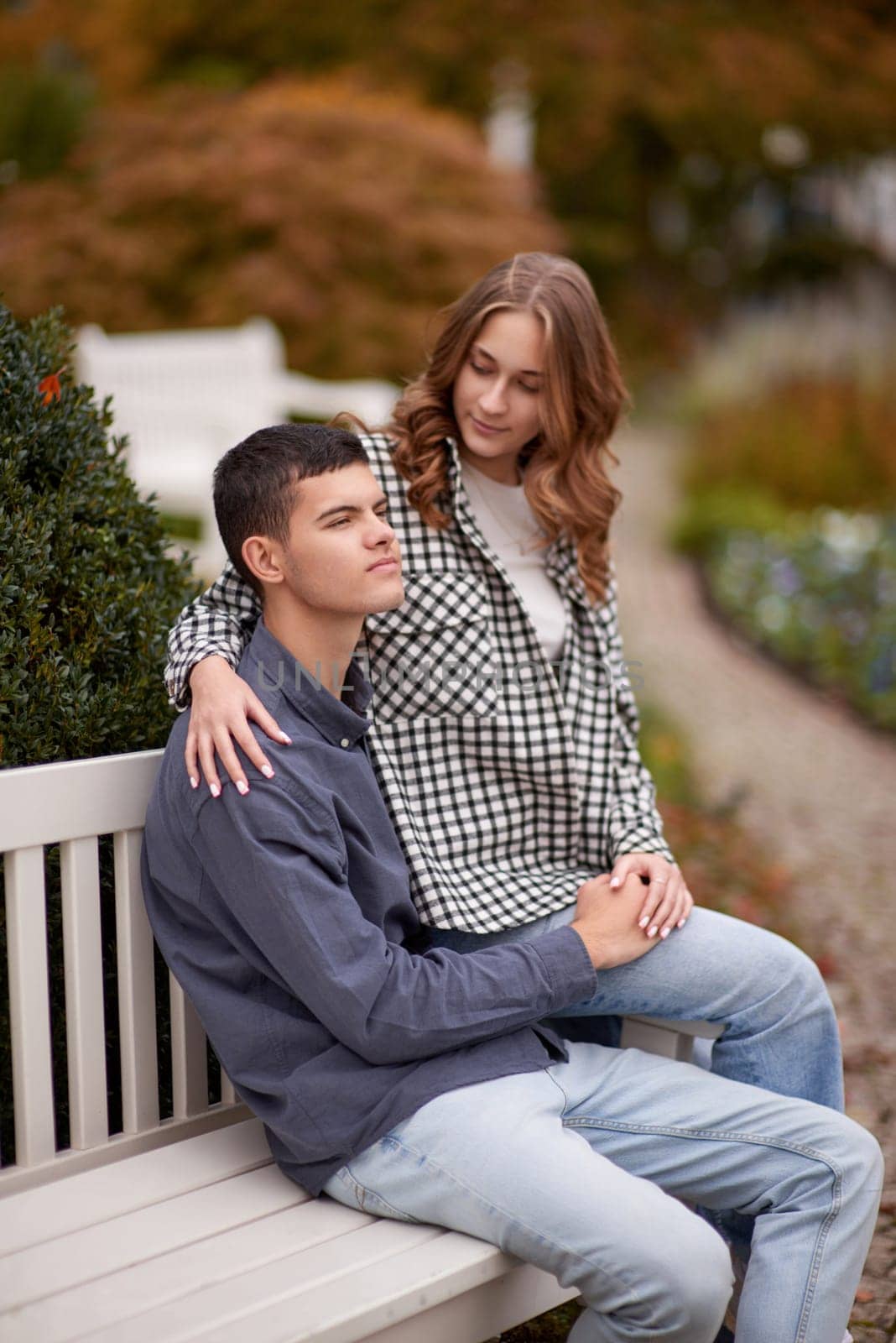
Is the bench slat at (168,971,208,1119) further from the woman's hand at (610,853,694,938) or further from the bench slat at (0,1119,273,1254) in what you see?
the woman's hand at (610,853,694,938)

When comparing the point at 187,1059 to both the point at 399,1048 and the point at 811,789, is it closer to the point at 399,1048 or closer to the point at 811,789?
the point at 399,1048

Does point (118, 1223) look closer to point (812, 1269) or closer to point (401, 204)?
point (812, 1269)

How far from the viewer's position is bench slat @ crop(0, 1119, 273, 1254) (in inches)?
76.2

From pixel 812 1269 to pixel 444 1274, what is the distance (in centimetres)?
56

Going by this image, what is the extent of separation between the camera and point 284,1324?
67.8 inches

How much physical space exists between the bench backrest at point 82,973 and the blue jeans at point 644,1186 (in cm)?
39

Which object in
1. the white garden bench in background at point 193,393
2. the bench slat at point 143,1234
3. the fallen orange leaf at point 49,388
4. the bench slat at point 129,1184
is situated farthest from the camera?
the white garden bench in background at point 193,393

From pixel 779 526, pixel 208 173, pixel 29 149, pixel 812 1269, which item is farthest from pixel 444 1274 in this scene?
pixel 29 149

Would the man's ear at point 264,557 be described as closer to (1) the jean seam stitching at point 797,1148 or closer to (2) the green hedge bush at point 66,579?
(2) the green hedge bush at point 66,579

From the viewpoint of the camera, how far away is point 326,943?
72.9 inches

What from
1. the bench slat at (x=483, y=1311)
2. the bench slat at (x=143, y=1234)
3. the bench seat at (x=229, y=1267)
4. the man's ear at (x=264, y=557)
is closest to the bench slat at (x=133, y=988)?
the bench seat at (x=229, y=1267)

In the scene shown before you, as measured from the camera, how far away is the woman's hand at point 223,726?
74.4 inches

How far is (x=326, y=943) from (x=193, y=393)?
24.8ft

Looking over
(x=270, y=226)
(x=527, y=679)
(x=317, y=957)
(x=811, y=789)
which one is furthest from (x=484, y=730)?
(x=270, y=226)
